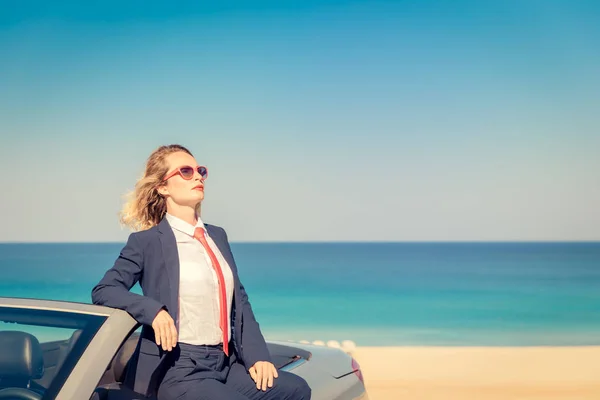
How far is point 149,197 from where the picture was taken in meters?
2.99

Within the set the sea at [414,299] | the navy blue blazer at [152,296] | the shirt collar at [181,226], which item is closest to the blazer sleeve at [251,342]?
the navy blue blazer at [152,296]

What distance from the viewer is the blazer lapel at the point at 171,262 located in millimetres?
2540

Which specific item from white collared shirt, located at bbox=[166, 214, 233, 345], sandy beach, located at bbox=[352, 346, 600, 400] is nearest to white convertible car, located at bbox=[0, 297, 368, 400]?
white collared shirt, located at bbox=[166, 214, 233, 345]

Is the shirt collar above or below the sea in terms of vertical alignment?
below

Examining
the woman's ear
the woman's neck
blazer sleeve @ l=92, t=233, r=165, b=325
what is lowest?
blazer sleeve @ l=92, t=233, r=165, b=325

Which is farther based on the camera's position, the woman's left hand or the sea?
the sea

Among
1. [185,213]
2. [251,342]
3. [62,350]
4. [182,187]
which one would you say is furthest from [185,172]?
[62,350]

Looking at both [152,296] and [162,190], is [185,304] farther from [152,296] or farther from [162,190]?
[162,190]

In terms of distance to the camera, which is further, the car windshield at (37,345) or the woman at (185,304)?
the woman at (185,304)

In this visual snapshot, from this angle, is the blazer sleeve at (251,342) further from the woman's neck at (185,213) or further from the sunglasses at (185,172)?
the sunglasses at (185,172)

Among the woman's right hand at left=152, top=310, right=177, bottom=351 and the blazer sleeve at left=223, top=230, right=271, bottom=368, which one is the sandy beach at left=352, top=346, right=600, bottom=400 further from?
the woman's right hand at left=152, top=310, right=177, bottom=351

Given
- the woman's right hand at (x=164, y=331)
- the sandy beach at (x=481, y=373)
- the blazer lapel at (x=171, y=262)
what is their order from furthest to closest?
the sandy beach at (x=481, y=373) < the blazer lapel at (x=171, y=262) < the woman's right hand at (x=164, y=331)

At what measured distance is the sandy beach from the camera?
7.07 m

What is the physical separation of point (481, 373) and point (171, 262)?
698 cm
